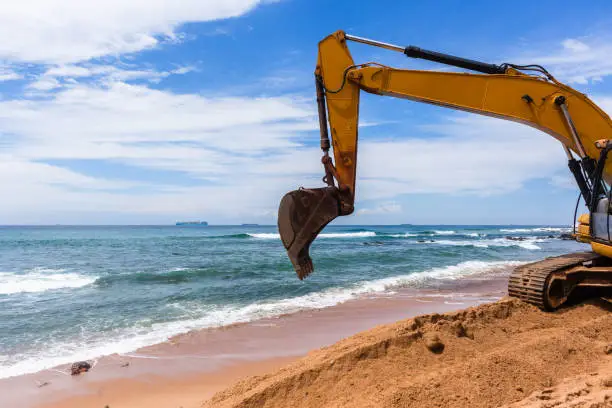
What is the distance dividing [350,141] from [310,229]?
1.36 metres

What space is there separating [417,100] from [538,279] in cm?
325

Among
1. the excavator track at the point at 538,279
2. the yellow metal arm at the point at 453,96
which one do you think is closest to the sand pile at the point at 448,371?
the excavator track at the point at 538,279

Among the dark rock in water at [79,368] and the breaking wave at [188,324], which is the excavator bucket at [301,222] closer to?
the dark rock in water at [79,368]

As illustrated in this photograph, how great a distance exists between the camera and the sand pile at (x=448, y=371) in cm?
412

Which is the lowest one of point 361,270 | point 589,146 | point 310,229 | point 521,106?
point 361,270

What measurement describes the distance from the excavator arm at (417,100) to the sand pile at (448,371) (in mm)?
1252

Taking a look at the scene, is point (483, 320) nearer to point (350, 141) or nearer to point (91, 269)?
point (350, 141)

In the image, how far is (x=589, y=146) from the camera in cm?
696

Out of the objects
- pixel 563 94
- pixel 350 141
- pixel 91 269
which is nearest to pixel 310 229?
pixel 350 141

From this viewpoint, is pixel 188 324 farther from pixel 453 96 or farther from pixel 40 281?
pixel 40 281

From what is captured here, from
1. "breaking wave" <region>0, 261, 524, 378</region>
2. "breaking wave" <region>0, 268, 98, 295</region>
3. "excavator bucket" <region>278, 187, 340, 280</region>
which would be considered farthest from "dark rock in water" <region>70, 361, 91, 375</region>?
"breaking wave" <region>0, 268, 98, 295</region>

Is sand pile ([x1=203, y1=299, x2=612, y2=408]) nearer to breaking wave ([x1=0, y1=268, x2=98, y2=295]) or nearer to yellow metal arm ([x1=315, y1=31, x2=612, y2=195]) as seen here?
yellow metal arm ([x1=315, y1=31, x2=612, y2=195])

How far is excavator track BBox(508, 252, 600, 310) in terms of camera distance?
6836mm

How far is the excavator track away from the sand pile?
3.02 ft
